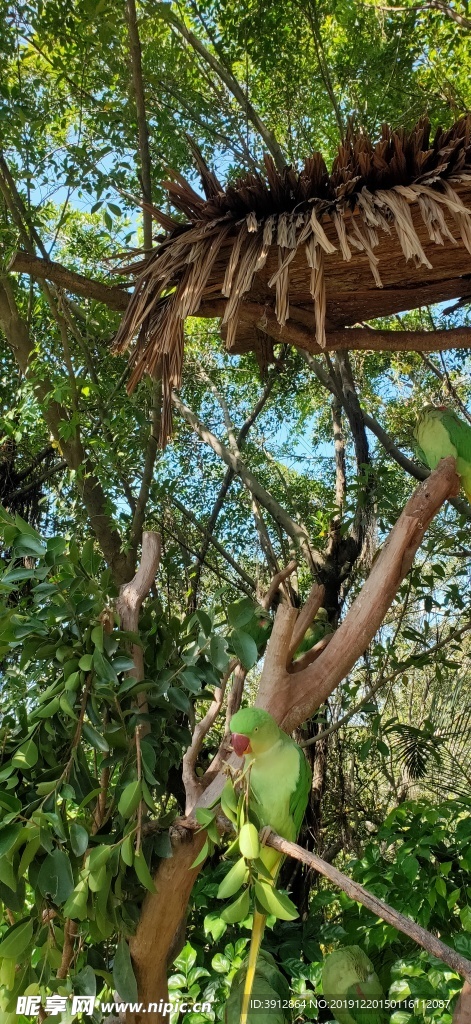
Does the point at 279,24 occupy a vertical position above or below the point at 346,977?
above

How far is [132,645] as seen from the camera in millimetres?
1426

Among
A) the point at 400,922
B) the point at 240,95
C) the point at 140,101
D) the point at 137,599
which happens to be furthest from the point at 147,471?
the point at 240,95

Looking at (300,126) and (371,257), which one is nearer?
(371,257)

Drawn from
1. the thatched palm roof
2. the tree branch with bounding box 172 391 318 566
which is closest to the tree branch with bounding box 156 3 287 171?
the tree branch with bounding box 172 391 318 566

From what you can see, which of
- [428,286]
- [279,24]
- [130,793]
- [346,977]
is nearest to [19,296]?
[279,24]

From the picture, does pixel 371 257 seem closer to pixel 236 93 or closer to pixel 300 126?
pixel 236 93

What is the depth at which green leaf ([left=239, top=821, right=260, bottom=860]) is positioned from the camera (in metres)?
0.93

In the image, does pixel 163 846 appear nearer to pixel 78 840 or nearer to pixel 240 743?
pixel 78 840

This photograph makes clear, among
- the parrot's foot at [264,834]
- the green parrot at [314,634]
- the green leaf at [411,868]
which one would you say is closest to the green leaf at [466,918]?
the green leaf at [411,868]

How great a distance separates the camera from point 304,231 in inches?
55.8

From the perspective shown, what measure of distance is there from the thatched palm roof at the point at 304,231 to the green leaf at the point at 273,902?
3.05ft

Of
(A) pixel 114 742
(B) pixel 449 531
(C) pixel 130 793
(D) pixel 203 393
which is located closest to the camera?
(C) pixel 130 793

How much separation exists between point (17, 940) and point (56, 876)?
0.34 ft

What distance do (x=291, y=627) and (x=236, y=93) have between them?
2.62 m
